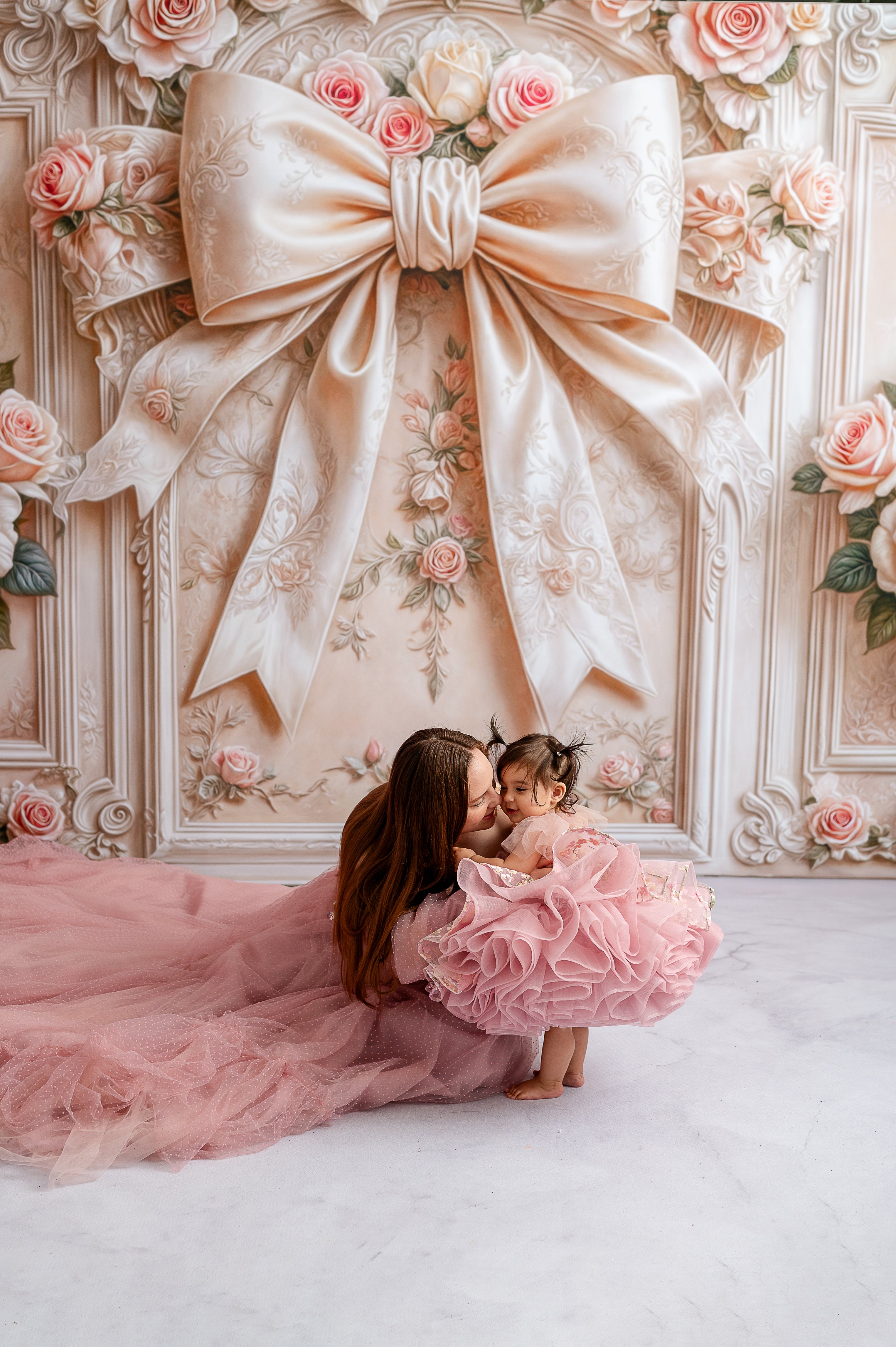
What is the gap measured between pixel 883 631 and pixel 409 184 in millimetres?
1783

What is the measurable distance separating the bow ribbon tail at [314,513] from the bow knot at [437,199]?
0.41 ft

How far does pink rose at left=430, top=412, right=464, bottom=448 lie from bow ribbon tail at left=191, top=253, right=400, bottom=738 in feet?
0.50

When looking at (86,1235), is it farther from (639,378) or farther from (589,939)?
(639,378)

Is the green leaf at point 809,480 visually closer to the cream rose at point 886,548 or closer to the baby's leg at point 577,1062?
the cream rose at point 886,548

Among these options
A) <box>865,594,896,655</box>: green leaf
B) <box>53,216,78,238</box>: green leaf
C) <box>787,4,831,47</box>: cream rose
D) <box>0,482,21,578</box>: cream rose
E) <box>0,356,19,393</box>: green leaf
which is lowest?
<box>865,594,896,655</box>: green leaf

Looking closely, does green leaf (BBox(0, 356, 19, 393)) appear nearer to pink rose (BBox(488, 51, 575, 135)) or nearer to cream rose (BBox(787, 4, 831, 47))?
pink rose (BBox(488, 51, 575, 135))

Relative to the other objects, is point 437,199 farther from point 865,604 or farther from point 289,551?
point 865,604

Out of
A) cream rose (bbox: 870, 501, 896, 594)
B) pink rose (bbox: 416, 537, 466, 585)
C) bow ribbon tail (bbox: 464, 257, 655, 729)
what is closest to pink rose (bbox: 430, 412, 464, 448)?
bow ribbon tail (bbox: 464, 257, 655, 729)

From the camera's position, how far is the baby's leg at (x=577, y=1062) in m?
1.83

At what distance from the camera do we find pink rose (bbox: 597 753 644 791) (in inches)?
118

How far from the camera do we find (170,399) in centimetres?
275

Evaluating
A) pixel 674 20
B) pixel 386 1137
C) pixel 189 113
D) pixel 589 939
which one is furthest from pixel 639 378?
pixel 386 1137

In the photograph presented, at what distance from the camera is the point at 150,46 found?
2.67 meters

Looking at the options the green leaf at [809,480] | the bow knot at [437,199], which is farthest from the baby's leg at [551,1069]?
the bow knot at [437,199]
